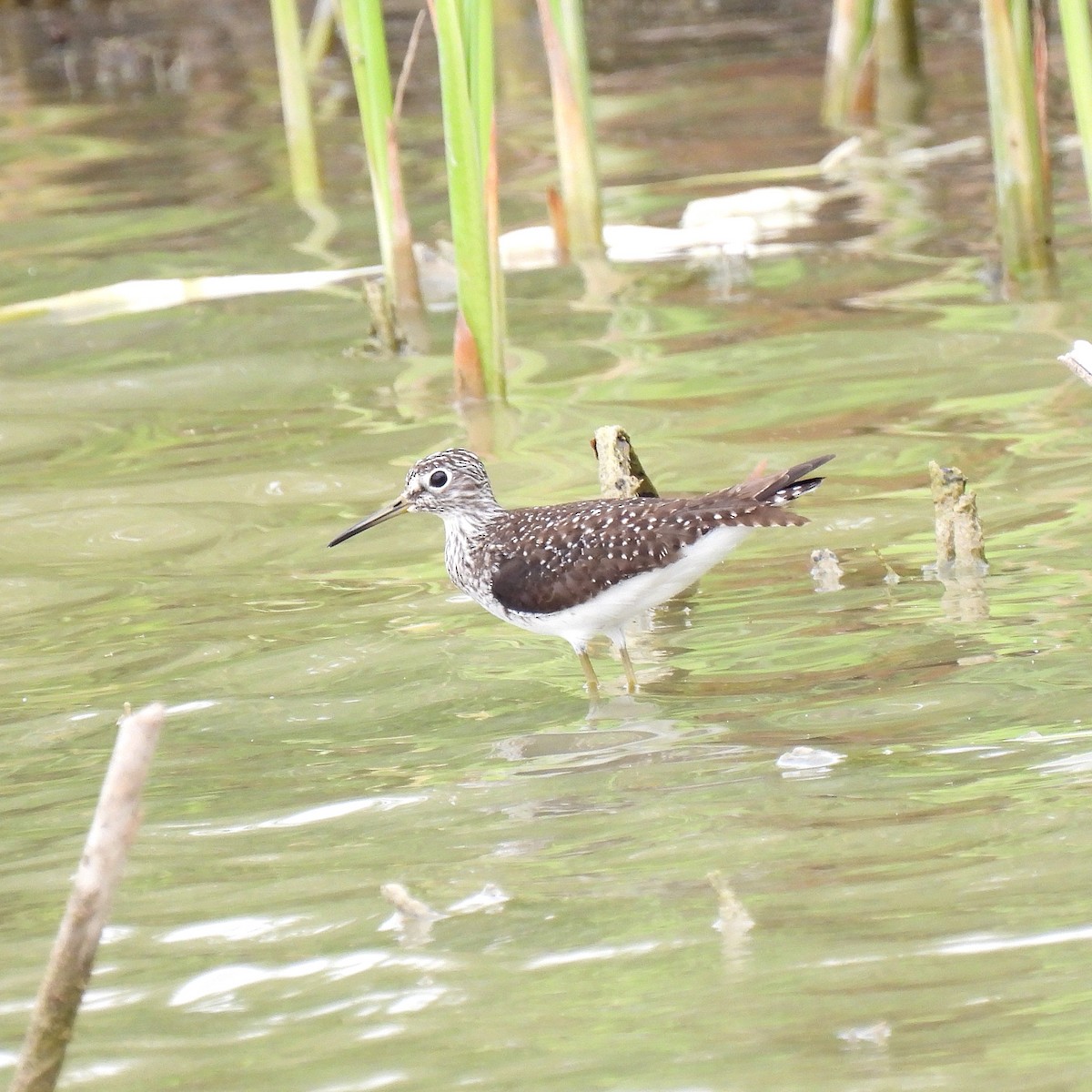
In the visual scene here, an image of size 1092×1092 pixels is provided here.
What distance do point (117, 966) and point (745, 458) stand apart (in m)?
4.15

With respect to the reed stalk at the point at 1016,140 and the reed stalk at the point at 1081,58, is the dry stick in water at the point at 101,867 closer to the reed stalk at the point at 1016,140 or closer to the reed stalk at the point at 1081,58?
the reed stalk at the point at 1081,58

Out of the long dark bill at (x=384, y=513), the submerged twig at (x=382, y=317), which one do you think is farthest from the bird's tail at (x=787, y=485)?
the submerged twig at (x=382, y=317)

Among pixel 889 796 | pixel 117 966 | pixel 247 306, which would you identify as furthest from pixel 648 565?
pixel 247 306

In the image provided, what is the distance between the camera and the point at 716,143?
43.0 feet

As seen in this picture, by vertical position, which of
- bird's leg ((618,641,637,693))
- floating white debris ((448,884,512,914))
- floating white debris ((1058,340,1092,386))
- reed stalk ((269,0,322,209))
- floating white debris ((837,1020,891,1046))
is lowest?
bird's leg ((618,641,637,693))

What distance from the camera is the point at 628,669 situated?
5.44 metres

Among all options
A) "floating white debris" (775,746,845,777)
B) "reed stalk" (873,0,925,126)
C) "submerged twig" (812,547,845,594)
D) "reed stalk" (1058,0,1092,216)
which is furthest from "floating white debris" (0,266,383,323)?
"floating white debris" (775,746,845,777)

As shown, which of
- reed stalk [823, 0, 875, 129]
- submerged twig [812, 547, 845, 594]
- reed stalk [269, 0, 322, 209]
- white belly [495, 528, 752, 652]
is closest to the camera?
white belly [495, 528, 752, 652]

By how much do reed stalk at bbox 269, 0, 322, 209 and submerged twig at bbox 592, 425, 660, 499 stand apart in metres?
4.49

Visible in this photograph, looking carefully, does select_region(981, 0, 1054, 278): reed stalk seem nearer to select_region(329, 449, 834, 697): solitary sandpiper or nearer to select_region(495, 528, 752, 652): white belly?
select_region(329, 449, 834, 697): solitary sandpiper

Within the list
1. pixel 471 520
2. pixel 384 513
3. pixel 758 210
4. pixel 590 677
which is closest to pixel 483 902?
pixel 590 677

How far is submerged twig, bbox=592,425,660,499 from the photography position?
6000 mm

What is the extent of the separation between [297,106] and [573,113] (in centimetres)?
292

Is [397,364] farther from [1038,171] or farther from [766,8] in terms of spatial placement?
[766,8]
